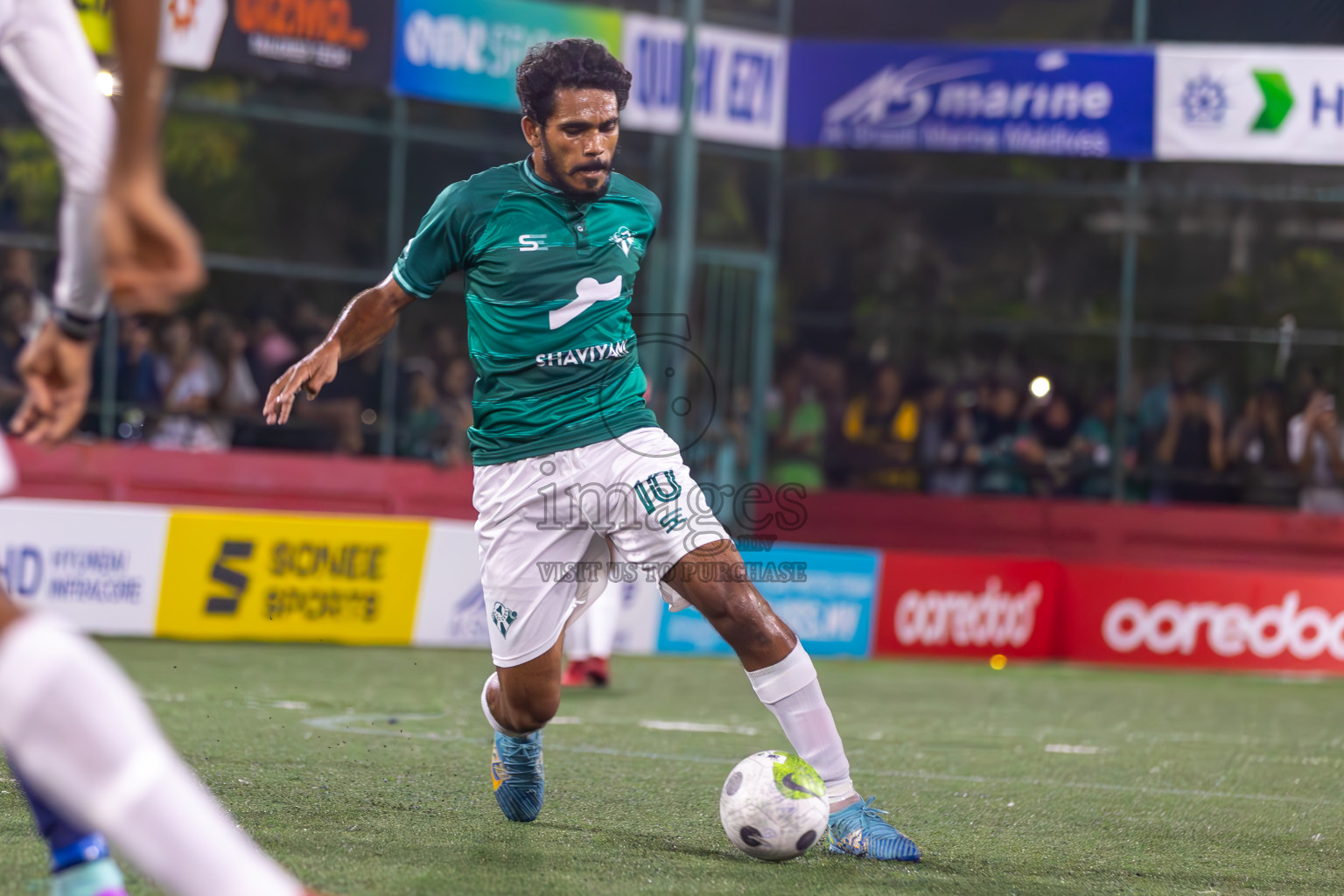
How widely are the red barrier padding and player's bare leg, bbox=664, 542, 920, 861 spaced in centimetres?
886

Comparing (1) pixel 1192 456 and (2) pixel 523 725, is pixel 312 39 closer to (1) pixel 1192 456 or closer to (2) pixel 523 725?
(1) pixel 1192 456

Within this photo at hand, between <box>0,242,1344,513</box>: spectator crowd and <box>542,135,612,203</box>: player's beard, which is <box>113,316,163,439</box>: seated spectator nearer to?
<box>0,242,1344,513</box>: spectator crowd

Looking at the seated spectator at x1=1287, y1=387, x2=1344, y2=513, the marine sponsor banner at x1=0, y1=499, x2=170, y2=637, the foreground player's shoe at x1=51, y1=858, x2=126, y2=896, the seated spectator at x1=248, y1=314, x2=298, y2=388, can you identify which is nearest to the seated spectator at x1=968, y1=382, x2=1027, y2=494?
the seated spectator at x1=1287, y1=387, x2=1344, y2=513

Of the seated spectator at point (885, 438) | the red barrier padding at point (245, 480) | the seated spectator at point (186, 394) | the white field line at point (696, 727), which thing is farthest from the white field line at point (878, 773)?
the seated spectator at point (885, 438)

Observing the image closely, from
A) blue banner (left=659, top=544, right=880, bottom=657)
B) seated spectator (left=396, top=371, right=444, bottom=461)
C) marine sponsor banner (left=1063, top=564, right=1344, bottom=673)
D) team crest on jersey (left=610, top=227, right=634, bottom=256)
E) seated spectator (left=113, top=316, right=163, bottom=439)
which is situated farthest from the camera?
seated spectator (left=396, top=371, right=444, bottom=461)

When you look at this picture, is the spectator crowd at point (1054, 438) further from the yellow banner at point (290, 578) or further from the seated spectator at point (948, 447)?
the yellow banner at point (290, 578)

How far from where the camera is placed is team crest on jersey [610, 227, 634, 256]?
5.04 metres

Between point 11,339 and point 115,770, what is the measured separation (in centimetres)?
1237

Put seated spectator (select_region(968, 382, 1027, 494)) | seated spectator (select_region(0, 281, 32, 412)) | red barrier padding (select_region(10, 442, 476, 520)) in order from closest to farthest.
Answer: red barrier padding (select_region(10, 442, 476, 520)), seated spectator (select_region(0, 281, 32, 412)), seated spectator (select_region(968, 382, 1027, 494))

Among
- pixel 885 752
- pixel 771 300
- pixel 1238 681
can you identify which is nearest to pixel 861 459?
pixel 771 300

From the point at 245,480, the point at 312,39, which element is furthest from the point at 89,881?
the point at 312,39

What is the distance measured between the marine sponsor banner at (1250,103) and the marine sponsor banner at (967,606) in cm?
695

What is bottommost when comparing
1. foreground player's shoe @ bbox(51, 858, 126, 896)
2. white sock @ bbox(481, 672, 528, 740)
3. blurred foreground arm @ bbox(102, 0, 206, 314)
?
white sock @ bbox(481, 672, 528, 740)

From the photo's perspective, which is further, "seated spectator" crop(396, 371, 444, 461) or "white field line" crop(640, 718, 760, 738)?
"seated spectator" crop(396, 371, 444, 461)
